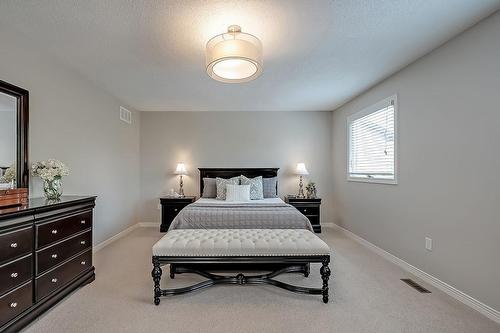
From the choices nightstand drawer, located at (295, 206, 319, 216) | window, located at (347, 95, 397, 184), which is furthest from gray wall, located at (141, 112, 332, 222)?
window, located at (347, 95, 397, 184)

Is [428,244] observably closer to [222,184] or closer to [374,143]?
[374,143]

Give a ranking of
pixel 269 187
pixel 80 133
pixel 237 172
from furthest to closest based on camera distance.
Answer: pixel 237 172 < pixel 269 187 < pixel 80 133

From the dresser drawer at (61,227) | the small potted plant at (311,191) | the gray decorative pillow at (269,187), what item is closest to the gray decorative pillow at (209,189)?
the gray decorative pillow at (269,187)

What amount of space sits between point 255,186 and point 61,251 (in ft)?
10.1

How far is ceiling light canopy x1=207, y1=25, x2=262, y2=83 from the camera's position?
6.71 feet

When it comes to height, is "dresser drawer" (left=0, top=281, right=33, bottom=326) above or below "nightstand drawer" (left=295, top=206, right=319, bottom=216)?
below

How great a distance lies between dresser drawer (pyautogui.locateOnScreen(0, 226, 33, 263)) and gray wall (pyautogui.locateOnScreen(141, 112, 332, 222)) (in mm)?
3415

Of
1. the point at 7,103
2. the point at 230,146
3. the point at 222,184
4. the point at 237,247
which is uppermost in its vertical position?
the point at 7,103

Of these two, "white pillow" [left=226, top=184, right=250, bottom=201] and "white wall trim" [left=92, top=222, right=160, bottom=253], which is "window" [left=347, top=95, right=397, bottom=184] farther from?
"white wall trim" [left=92, top=222, right=160, bottom=253]

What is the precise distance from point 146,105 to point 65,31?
264 cm

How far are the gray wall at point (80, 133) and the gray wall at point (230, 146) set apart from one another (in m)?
0.36

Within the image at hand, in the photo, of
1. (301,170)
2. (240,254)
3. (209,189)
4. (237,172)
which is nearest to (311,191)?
(301,170)

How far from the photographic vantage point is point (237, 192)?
4.47 meters

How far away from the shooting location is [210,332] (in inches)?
74.6
